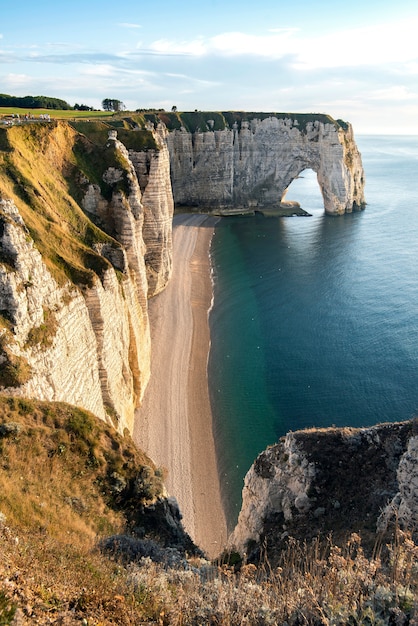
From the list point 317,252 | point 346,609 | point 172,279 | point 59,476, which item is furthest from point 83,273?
point 317,252

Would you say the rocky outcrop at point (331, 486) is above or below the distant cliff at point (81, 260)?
below

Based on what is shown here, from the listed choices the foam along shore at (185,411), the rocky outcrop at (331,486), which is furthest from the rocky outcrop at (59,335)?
the rocky outcrop at (331,486)

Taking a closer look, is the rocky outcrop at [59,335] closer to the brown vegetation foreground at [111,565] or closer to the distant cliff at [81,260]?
the distant cliff at [81,260]

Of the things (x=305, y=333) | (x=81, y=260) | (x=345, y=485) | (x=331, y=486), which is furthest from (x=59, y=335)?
(x=305, y=333)

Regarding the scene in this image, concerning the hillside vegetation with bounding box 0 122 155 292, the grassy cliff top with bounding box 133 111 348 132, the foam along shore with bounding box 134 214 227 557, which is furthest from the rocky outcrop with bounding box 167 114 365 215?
the hillside vegetation with bounding box 0 122 155 292

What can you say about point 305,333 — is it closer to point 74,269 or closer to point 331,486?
point 74,269

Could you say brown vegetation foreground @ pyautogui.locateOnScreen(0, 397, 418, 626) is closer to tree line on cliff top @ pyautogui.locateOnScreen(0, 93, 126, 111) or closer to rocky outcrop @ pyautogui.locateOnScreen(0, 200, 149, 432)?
rocky outcrop @ pyautogui.locateOnScreen(0, 200, 149, 432)

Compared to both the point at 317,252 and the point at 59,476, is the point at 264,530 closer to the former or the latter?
the point at 59,476
